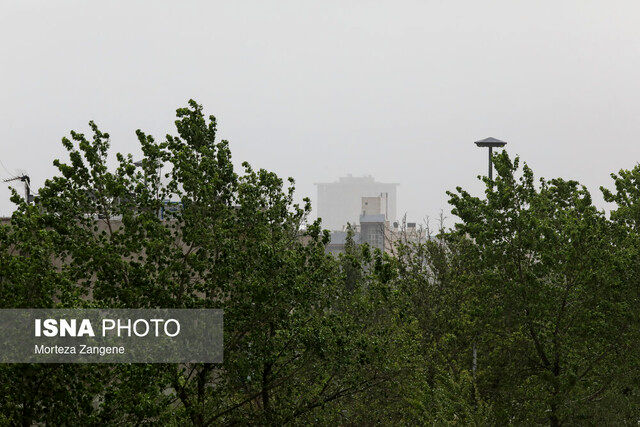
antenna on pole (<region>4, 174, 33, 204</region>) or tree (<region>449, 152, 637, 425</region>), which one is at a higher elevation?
antenna on pole (<region>4, 174, 33, 204</region>)

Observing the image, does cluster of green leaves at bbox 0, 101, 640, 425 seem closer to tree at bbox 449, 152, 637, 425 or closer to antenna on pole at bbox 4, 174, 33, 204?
tree at bbox 449, 152, 637, 425

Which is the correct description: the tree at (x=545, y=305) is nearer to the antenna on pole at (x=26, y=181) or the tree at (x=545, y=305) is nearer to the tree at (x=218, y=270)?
the tree at (x=218, y=270)

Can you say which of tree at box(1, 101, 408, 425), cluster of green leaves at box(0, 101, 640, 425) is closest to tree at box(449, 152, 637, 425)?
cluster of green leaves at box(0, 101, 640, 425)

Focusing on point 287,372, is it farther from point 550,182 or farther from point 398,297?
point 550,182

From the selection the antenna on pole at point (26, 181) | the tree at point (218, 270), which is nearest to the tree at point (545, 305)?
the tree at point (218, 270)

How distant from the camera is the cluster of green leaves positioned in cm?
1183

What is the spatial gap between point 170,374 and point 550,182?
1520 centimetres

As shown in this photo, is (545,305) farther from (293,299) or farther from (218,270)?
(218,270)

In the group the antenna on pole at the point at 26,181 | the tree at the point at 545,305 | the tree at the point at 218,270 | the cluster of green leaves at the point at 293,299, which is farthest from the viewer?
the antenna on pole at the point at 26,181

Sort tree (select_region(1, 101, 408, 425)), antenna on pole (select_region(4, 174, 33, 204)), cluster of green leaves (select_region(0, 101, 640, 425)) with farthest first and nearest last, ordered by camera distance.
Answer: antenna on pole (select_region(4, 174, 33, 204))
tree (select_region(1, 101, 408, 425))
cluster of green leaves (select_region(0, 101, 640, 425))

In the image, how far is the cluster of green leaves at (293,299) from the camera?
466 inches

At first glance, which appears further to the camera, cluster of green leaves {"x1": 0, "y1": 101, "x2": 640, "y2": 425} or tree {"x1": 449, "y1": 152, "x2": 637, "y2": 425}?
tree {"x1": 449, "y1": 152, "x2": 637, "y2": 425}

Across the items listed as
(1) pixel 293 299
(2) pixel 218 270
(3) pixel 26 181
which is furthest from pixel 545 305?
(3) pixel 26 181

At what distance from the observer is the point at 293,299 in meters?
13.7
